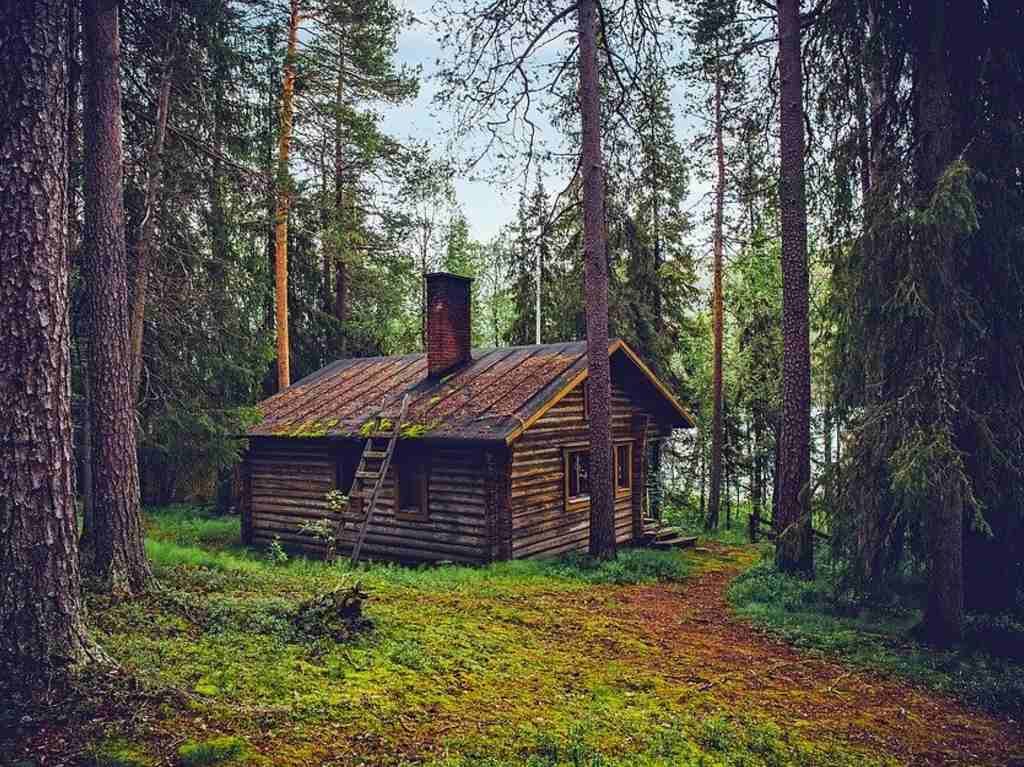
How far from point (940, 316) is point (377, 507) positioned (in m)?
11.8

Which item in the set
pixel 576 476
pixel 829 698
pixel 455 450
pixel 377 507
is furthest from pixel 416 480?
pixel 829 698

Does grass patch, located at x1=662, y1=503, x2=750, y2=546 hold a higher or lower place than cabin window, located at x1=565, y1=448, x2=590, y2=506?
lower

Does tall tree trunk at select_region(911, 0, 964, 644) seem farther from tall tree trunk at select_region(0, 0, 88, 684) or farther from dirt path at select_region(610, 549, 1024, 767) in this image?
tall tree trunk at select_region(0, 0, 88, 684)

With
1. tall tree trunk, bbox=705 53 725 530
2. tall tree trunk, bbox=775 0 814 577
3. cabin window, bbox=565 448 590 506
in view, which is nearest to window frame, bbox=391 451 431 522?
cabin window, bbox=565 448 590 506

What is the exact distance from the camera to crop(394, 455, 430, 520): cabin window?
15.1 metres

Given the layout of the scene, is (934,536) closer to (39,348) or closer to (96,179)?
(39,348)

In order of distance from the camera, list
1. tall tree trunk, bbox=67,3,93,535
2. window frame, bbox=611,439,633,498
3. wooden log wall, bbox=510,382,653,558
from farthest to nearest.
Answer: window frame, bbox=611,439,633,498 < wooden log wall, bbox=510,382,653,558 < tall tree trunk, bbox=67,3,93,535

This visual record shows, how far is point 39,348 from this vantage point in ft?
16.1

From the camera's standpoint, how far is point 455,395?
1588 centimetres

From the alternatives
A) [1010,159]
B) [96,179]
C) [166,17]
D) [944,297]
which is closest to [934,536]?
[944,297]

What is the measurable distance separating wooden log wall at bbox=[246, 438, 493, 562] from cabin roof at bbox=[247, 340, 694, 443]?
0.65 m

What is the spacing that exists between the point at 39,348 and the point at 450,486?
10.4 m

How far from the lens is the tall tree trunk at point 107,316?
8297 mm

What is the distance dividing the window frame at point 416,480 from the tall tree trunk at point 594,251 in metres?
3.78
